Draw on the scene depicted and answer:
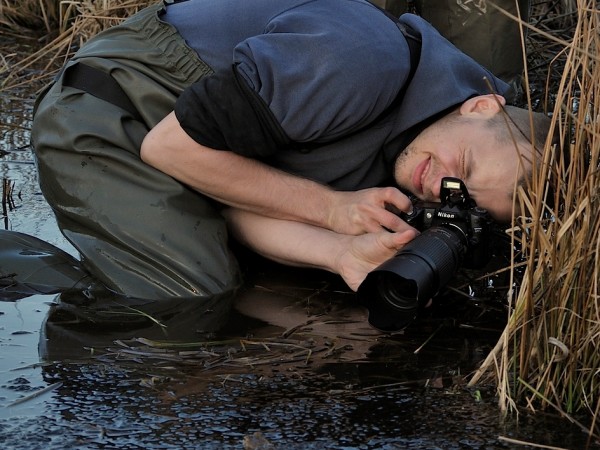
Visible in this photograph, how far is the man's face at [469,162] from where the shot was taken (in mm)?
2947

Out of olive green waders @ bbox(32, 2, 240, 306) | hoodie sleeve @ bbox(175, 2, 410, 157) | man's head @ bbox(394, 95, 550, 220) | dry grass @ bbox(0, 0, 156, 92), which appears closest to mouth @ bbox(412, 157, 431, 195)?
man's head @ bbox(394, 95, 550, 220)

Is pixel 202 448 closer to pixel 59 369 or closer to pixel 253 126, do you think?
pixel 59 369

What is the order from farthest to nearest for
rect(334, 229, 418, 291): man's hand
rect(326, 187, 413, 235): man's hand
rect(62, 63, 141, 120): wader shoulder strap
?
rect(62, 63, 141, 120): wader shoulder strap
rect(326, 187, 413, 235): man's hand
rect(334, 229, 418, 291): man's hand

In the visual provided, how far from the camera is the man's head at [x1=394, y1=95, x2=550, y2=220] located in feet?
9.67

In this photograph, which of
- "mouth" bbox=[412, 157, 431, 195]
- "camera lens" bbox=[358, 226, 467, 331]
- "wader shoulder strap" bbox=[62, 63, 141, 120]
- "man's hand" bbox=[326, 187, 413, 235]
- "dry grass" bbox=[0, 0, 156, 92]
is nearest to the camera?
"camera lens" bbox=[358, 226, 467, 331]

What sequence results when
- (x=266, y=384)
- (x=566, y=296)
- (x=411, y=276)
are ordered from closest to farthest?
(x=566, y=296) < (x=266, y=384) < (x=411, y=276)

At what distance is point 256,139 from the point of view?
2.87 meters

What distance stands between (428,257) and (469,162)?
0.43m

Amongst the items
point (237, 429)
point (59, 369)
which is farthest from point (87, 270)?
point (237, 429)

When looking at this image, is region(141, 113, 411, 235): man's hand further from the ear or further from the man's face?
the ear

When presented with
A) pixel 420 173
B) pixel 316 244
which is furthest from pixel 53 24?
pixel 420 173

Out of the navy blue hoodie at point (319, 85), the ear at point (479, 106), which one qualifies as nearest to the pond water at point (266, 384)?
the navy blue hoodie at point (319, 85)

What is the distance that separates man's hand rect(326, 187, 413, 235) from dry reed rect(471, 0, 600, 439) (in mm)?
567

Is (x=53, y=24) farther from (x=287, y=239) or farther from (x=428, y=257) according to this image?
(x=428, y=257)
